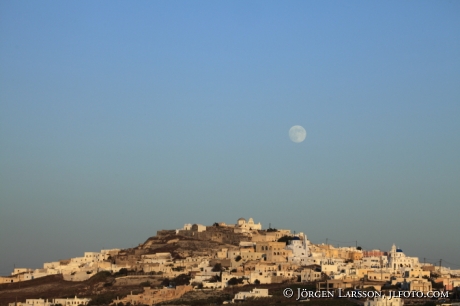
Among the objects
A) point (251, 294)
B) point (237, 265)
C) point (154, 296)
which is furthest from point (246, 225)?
point (251, 294)

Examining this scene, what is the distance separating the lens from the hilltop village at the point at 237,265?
72562 mm

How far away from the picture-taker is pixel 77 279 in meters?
86.2

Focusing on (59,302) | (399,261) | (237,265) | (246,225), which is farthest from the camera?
(246,225)

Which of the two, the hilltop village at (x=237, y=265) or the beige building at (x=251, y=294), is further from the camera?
the hilltop village at (x=237, y=265)

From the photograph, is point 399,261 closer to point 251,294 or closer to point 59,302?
point 251,294

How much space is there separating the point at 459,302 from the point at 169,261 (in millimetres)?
31806

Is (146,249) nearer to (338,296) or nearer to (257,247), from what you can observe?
(257,247)

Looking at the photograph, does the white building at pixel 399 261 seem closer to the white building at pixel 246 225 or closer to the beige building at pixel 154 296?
the beige building at pixel 154 296

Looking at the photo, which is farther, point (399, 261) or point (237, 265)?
point (237, 265)

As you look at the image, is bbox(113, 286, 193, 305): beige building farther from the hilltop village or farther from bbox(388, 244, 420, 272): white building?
bbox(388, 244, 420, 272): white building

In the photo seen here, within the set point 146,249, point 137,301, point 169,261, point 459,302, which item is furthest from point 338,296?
point 146,249

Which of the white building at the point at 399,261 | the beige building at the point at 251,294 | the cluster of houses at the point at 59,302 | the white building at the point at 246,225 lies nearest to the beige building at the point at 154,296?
the cluster of houses at the point at 59,302

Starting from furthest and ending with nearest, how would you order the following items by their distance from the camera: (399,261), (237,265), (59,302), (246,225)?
(246,225) < (237,265) < (399,261) < (59,302)

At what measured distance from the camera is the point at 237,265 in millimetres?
81625
